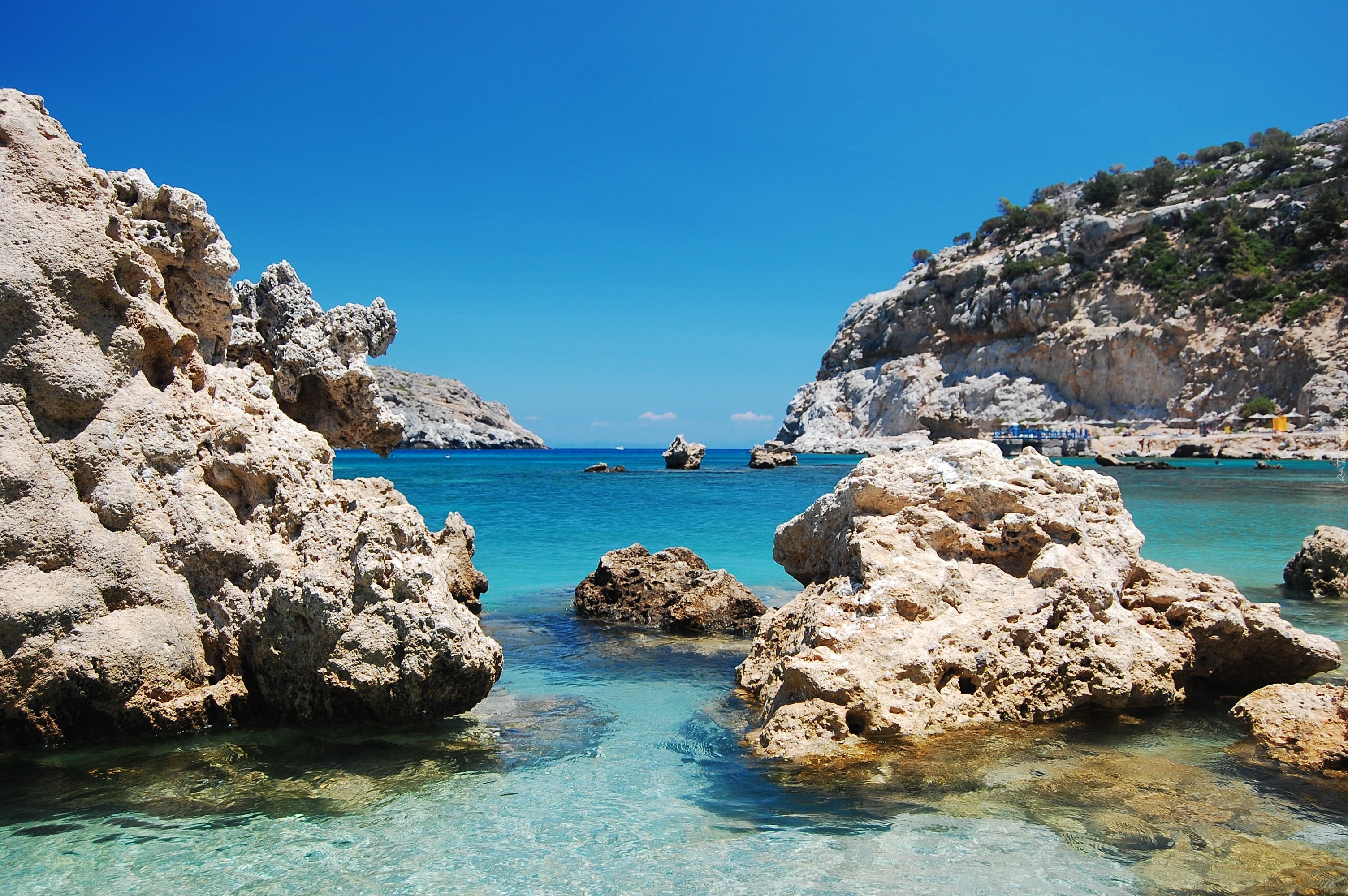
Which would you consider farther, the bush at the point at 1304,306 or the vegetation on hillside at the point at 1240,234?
the vegetation on hillside at the point at 1240,234

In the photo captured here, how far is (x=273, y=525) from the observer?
5695 millimetres

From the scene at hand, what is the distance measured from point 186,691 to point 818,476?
39.2 meters

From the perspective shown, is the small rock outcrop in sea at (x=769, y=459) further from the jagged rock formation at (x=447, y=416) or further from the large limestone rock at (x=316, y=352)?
the jagged rock formation at (x=447, y=416)

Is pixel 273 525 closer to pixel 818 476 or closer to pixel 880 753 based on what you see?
pixel 880 753

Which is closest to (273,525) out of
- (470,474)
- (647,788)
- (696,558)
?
(647,788)

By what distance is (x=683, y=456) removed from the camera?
179 ft

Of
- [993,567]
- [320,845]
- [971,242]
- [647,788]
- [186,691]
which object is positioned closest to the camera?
[320,845]

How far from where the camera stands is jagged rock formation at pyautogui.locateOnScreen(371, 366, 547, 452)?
112m

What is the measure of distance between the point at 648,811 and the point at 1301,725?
386 cm

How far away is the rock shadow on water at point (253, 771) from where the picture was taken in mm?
4168

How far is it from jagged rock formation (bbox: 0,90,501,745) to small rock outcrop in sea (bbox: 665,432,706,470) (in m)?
48.2

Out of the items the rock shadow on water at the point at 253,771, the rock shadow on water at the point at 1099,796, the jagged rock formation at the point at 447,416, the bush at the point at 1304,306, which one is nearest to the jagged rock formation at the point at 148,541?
the rock shadow on water at the point at 253,771

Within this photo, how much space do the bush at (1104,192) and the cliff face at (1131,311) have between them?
0.75 feet

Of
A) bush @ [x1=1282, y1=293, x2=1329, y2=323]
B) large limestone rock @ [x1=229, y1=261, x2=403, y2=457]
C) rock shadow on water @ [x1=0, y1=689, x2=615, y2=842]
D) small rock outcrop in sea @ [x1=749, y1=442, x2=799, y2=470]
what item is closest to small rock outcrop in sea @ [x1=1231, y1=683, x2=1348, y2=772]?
rock shadow on water @ [x1=0, y1=689, x2=615, y2=842]
